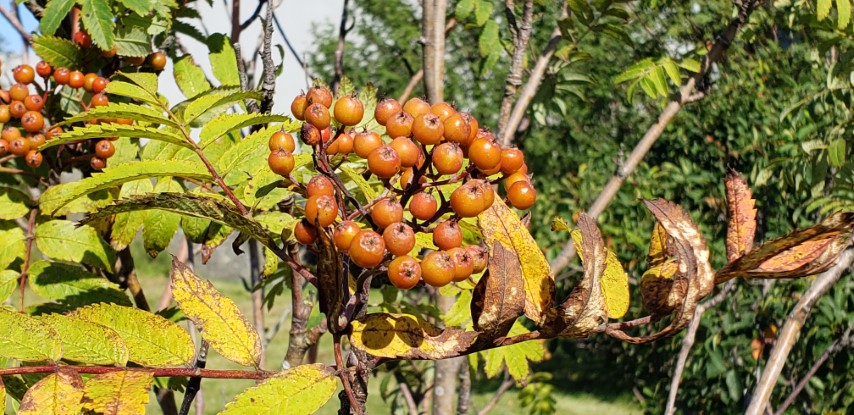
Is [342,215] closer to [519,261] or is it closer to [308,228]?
→ [308,228]

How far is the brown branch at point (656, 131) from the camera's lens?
74.7 inches

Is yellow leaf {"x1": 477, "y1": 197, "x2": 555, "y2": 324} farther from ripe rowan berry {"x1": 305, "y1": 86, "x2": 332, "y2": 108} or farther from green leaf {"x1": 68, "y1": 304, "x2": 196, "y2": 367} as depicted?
green leaf {"x1": 68, "y1": 304, "x2": 196, "y2": 367}

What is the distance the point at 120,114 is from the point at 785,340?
97 cm

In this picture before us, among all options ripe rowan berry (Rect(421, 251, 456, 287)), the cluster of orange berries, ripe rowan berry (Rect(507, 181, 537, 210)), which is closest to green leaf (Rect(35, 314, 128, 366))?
the cluster of orange berries

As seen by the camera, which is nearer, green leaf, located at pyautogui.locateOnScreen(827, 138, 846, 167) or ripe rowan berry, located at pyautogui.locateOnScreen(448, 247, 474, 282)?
ripe rowan berry, located at pyautogui.locateOnScreen(448, 247, 474, 282)

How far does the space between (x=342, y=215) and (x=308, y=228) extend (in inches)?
2.2

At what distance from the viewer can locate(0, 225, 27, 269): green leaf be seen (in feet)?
4.51

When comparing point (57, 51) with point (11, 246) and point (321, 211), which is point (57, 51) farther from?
point (321, 211)

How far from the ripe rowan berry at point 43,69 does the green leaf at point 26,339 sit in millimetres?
812

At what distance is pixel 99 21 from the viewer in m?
1.39

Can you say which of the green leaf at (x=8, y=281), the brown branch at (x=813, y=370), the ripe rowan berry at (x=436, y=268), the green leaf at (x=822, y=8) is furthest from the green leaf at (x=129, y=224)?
the green leaf at (x=822, y=8)

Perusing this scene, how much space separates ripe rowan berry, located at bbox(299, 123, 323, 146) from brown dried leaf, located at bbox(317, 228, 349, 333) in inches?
4.3

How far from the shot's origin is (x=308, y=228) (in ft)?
2.68

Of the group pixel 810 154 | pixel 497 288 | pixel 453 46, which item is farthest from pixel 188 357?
pixel 453 46
